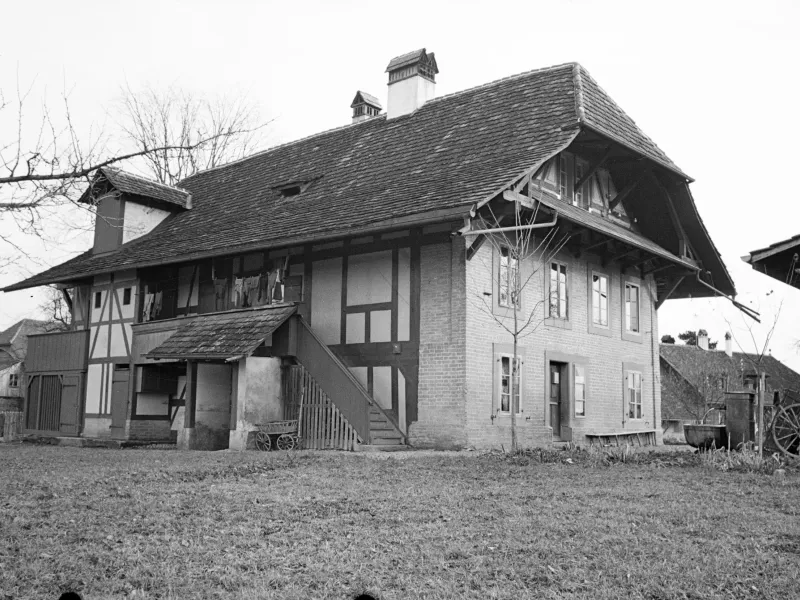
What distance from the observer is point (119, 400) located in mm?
23781

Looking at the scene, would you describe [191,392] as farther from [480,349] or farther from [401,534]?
[401,534]

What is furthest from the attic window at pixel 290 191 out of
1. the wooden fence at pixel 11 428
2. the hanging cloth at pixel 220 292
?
the wooden fence at pixel 11 428

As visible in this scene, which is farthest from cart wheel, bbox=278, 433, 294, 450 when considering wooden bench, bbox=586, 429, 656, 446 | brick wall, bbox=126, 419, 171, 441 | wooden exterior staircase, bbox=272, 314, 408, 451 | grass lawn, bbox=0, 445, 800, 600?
wooden bench, bbox=586, 429, 656, 446

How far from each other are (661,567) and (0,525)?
5884 mm

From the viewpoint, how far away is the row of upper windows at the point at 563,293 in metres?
18.7

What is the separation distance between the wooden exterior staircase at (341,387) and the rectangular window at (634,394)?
8043 mm

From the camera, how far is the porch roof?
17944mm

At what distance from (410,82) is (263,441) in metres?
11.6

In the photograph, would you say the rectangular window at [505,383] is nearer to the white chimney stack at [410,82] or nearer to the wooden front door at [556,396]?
the wooden front door at [556,396]

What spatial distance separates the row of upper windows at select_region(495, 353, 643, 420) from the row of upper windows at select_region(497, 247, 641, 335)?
1245 mm

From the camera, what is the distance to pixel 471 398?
56.9ft

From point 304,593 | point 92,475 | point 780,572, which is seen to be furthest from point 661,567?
point 92,475

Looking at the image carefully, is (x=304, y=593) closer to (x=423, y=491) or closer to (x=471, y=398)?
(x=423, y=491)

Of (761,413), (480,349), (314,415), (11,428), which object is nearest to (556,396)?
(480,349)
